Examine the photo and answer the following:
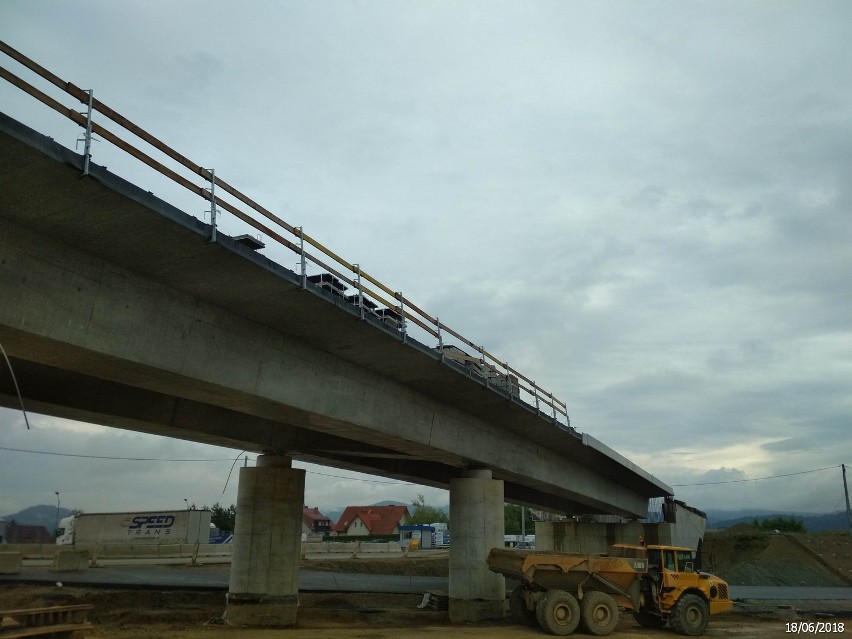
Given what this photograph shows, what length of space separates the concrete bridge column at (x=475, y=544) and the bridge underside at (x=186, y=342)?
1.09m

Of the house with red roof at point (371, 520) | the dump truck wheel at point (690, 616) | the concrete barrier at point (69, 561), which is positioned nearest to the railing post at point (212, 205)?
the dump truck wheel at point (690, 616)

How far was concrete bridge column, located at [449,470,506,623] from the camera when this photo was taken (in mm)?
24156

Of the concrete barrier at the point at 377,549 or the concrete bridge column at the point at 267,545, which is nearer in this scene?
the concrete bridge column at the point at 267,545

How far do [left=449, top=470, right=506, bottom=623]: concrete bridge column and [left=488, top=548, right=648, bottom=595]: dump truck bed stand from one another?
3162 millimetres

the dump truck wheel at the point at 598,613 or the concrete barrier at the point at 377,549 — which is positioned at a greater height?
the dump truck wheel at the point at 598,613

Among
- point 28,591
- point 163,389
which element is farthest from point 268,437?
point 28,591

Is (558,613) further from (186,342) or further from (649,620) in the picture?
(186,342)

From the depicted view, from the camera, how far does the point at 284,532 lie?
2297cm

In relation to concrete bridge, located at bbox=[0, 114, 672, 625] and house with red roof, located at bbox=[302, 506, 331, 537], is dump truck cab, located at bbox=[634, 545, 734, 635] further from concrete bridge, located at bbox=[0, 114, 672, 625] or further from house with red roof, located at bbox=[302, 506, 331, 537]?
house with red roof, located at bbox=[302, 506, 331, 537]

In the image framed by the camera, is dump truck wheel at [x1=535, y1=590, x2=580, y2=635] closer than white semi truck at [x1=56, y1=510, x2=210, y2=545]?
Yes

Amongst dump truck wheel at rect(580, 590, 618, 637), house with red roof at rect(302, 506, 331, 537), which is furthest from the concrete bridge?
house with red roof at rect(302, 506, 331, 537)

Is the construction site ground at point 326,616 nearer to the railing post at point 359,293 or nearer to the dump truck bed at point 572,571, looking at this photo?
the dump truck bed at point 572,571

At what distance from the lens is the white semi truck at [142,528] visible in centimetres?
5747

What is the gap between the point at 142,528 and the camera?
58281 millimetres
